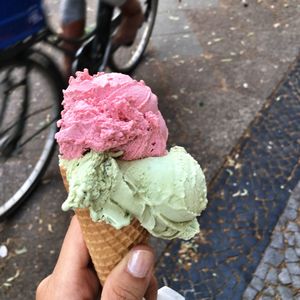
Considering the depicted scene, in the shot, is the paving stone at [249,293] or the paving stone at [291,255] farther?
the paving stone at [291,255]

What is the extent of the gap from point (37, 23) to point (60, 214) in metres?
1.40

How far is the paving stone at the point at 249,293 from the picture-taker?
3.05 metres

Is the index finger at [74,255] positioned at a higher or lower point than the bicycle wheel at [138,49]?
higher

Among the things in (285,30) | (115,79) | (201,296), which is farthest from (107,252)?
(285,30)

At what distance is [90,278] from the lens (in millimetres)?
2059

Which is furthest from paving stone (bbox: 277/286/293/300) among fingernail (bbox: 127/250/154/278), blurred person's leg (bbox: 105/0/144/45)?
blurred person's leg (bbox: 105/0/144/45)

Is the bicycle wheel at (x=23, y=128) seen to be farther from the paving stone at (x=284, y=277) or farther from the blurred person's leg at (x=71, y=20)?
the paving stone at (x=284, y=277)

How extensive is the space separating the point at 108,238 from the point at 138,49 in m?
3.29

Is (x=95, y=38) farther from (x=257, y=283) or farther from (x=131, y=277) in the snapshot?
(x=131, y=277)

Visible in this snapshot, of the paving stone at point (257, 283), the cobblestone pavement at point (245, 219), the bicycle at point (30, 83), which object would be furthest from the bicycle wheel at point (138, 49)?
the paving stone at point (257, 283)

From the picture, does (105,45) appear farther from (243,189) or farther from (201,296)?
(201,296)

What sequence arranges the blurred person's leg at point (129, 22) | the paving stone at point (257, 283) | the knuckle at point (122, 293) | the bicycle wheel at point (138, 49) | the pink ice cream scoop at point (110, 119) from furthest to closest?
the bicycle wheel at point (138, 49), the blurred person's leg at point (129, 22), the paving stone at point (257, 283), the knuckle at point (122, 293), the pink ice cream scoop at point (110, 119)

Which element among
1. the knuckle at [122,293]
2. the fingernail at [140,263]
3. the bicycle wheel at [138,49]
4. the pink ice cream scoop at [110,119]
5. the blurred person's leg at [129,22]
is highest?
the pink ice cream scoop at [110,119]

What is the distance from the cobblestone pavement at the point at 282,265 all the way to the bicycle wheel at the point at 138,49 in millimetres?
2054
